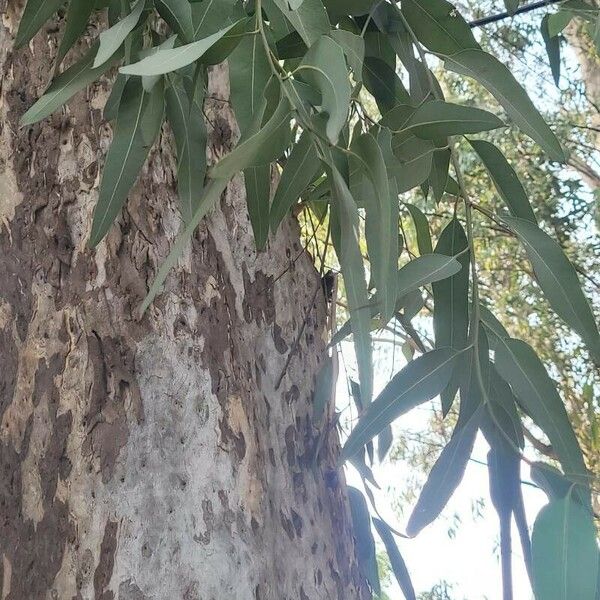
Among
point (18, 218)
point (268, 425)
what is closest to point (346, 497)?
point (268, 425)

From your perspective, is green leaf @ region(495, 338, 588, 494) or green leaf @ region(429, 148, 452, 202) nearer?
green leaf @ region(495, 338, 588, 494)

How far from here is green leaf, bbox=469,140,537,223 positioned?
2.21 feet

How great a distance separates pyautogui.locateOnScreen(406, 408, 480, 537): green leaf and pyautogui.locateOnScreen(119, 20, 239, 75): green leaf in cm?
29

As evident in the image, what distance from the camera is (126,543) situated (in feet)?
1.54

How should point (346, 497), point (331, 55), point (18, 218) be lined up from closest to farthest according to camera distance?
point (331, 55) < point (18, 218) < point (346, 497)

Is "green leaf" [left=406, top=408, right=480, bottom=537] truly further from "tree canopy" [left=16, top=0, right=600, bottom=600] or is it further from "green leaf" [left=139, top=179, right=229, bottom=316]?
"green leaf" [left=139, top=179, right=229, bottom=316]

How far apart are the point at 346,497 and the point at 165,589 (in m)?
0.23

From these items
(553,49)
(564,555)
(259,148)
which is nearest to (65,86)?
(259,148)

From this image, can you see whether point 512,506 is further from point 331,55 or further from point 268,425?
point 331,55

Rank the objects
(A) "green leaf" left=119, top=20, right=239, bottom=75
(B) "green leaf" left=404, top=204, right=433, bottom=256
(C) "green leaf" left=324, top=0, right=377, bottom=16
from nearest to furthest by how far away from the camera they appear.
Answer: (A) "green leaf" left=119, top=20, right=239, bottom=75, (C) "green leaf" left=324, top=0, right=377, bottom=16, (B) "green leaf" left=404, top=204, right=433, bottom=256

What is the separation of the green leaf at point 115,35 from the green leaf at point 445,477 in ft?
1.06

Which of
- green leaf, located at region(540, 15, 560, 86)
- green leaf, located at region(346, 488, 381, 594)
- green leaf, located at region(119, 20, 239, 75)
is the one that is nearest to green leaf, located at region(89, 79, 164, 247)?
green leaf, located at region(119, 20, 239, 75)

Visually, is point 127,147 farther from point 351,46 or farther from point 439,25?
point 439,25

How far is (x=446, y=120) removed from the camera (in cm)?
53
